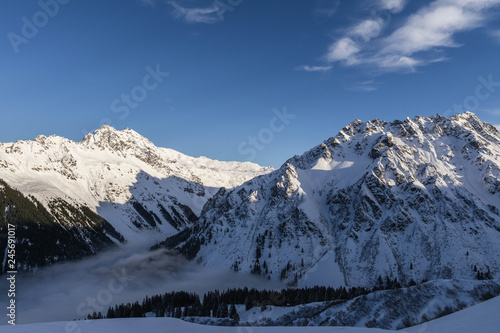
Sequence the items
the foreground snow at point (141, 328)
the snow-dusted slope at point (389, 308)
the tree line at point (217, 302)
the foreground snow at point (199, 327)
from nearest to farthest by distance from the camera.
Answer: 1. the foreground snow at point (199, 327)
2. the foreground snow at point (141, 328)
3. the snow-dusted slope at point (389, 308)
4. the tree line at point (217, 302)

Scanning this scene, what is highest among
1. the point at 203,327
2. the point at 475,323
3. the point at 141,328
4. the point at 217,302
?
the point at 141,328

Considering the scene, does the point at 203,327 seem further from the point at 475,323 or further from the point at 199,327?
the point at 475,323

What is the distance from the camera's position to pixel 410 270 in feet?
620

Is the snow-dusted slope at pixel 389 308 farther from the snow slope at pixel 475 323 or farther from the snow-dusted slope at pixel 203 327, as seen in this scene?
the snow-dusted slope at pixel 203 327

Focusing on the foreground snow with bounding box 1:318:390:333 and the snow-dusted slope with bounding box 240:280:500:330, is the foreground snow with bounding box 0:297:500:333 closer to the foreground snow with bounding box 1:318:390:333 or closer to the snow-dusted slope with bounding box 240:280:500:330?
the foreground snow with bounding box 1:318:390:333

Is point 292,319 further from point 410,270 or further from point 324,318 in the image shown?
point 410,270

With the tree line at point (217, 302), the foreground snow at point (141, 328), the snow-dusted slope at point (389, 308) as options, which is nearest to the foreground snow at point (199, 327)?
the foreground snow at point (141, 328)

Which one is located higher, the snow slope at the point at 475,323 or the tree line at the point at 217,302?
the snow slope at the point at 475,323

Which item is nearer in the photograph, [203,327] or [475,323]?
[475,323]

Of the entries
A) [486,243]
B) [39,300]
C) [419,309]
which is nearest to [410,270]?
[486,243]

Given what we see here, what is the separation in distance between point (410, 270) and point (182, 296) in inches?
4786

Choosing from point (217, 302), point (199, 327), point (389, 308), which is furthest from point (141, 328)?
point (217, 302)

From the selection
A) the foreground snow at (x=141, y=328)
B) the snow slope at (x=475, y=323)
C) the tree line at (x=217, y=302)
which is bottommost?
the tree line at (x=217, y=302)

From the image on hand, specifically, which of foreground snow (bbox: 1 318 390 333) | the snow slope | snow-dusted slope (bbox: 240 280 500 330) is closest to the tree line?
snow-dusted slope (bbox: 240 280 500 330)
